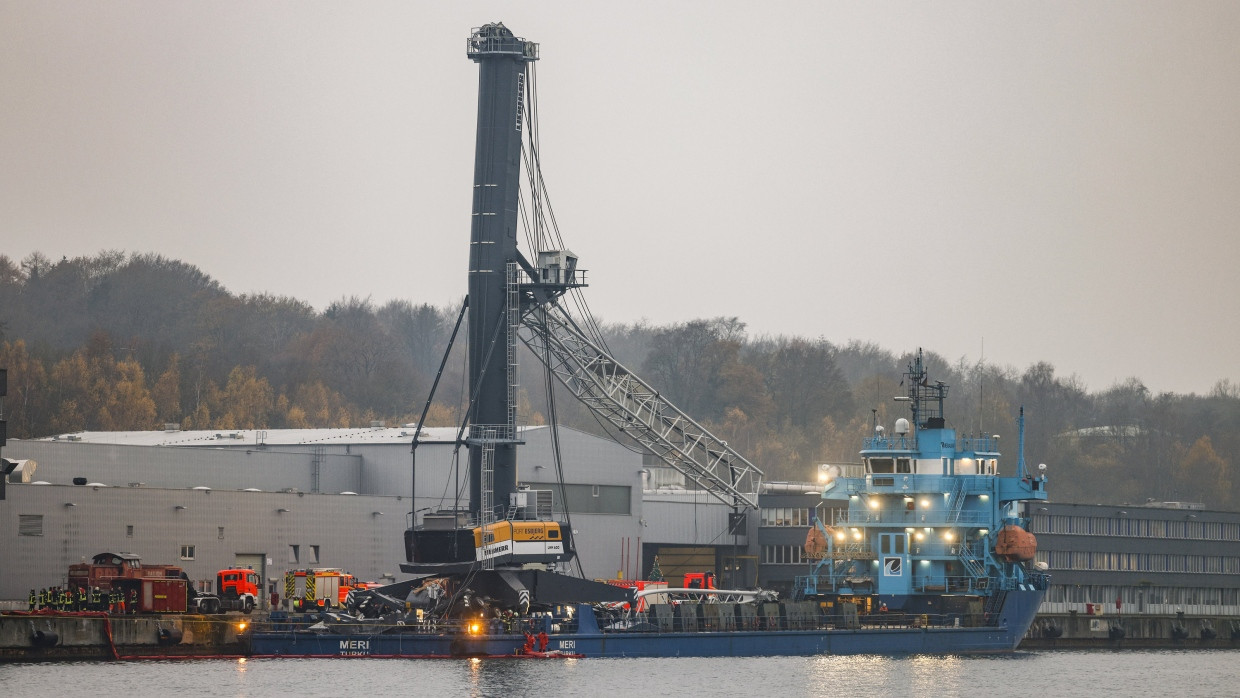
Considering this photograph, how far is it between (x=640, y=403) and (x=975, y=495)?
18.7m

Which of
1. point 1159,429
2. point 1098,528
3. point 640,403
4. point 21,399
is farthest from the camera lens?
point 1159,429

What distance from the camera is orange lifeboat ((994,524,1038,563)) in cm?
7581

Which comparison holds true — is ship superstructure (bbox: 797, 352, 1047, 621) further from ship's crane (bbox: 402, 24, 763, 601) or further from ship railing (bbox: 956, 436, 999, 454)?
ship's crane (bbox: 402, 24, 763, 601)

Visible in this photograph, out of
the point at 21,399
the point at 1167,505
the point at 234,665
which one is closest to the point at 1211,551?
the point at 1167,505

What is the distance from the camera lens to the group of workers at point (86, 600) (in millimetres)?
65938

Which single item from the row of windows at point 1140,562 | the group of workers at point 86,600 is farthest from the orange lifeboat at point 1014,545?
the group of workers at point 86,600

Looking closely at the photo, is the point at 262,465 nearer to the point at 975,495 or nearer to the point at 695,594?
the point at 695,594

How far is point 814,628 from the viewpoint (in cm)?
7350

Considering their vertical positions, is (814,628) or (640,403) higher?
(640,403)

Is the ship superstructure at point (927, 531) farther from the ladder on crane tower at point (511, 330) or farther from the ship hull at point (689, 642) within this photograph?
the ladder on crane tower at point (511, 330)

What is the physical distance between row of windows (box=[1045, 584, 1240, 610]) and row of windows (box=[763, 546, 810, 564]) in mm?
13402

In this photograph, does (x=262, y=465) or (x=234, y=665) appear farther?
(x=262, y=465)

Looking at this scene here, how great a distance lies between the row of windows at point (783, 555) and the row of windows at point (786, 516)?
131 centimetres

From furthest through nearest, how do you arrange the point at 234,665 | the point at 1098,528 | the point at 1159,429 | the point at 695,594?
1. the point at 1159,429
2. the point at 1098,528
3. the point at 695,594
4. the point at 234,665
